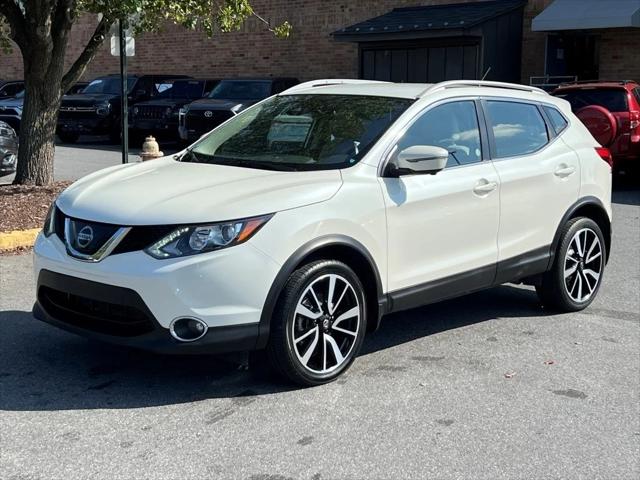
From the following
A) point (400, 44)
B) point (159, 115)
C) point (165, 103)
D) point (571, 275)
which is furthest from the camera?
point (165, 103)

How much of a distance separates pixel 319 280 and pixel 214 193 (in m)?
0.75

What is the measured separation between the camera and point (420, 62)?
64.6ft

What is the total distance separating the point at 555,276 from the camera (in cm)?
637

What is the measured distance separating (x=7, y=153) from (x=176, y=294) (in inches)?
320

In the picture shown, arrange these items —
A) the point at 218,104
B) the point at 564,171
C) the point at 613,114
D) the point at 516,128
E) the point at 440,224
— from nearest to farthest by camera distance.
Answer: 1. the point at 440,224
2. the point at 516,128
3. the point at 564,171
4. the point at 613,114
5. the point at 218,104

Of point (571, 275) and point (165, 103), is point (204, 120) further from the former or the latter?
point (571, 275)

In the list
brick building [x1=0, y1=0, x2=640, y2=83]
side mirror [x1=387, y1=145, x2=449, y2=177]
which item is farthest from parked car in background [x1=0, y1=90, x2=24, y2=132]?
side mirror [x1=387, y1=145, x2=449, y2=177]

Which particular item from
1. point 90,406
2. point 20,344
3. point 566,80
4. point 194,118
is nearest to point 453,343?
point 90,406

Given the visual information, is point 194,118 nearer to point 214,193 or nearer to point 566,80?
point 566,80

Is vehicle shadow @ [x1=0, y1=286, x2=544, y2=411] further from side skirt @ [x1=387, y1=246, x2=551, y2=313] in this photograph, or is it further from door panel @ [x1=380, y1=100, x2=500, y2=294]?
door panel @ [x1=380, y1=100, x2=500, y2=294]

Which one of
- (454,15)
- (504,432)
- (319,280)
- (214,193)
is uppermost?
(454,15)

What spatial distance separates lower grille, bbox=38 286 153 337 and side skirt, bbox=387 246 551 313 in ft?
5.03

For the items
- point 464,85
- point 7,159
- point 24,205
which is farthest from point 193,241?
point 7,159

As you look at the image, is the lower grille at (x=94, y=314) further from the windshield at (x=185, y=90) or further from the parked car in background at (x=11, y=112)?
the parked car in background at (x=11, y=112)
